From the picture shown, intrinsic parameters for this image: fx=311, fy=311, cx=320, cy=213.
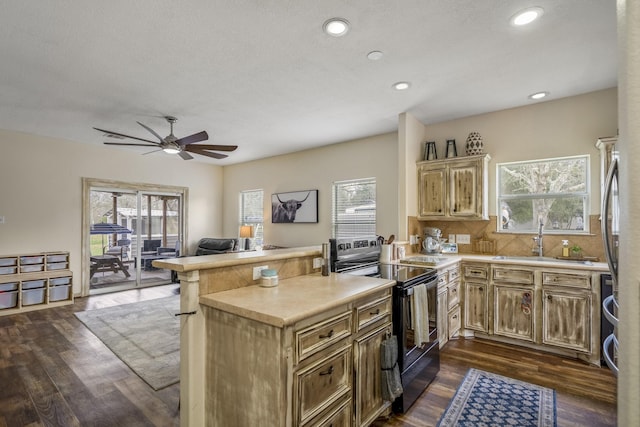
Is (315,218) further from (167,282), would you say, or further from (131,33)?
(131,33)

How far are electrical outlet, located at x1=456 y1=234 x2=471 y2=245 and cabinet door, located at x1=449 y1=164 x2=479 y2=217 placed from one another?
437 millimetres

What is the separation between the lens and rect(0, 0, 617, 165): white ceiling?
2.14m

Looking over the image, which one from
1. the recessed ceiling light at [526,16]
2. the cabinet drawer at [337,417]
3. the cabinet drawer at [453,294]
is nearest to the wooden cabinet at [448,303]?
the cabinet drawer at [453,294]

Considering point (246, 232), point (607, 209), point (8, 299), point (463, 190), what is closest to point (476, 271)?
point (463, 190)

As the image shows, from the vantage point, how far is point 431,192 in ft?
13.8

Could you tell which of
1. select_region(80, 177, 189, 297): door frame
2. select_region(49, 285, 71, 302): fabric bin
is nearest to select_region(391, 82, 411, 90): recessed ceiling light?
select_region(80, 177, 189, 297): door frame

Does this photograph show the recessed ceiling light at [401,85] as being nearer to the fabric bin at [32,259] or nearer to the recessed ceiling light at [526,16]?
the recessed ceiling light at [526,16]

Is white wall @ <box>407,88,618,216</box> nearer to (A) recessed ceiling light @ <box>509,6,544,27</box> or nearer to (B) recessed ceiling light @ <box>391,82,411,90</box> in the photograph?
(B) recessed ceiling light @ <box>391,82,411,90</box>

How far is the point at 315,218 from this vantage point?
6.06 m

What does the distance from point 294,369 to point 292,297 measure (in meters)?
0.41

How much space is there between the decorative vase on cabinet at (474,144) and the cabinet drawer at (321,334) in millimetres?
3126

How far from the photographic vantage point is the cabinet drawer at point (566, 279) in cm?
302

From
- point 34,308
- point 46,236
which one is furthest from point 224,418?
point 46,236

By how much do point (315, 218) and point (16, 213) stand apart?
4.91 meters
